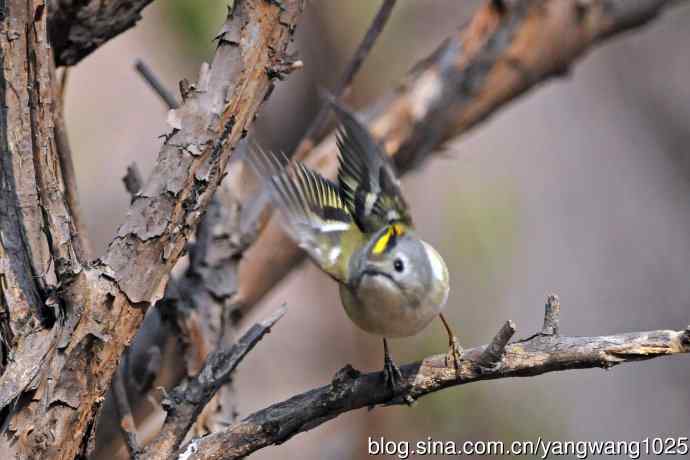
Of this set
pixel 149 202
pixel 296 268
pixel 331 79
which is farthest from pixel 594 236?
pixel 149 202

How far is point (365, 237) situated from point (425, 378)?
39cm

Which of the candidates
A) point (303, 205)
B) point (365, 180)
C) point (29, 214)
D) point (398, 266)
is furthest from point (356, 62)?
point (29, 214)

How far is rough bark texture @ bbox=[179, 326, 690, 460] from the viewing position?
1.23 meters

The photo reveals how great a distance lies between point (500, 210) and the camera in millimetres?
3160

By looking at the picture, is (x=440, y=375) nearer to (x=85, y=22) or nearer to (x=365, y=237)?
(x=365, y=237)

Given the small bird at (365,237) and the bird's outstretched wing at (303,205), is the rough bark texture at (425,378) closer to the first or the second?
the small bird at (365,237)

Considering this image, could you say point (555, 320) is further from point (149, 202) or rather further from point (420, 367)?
point (149, 202)

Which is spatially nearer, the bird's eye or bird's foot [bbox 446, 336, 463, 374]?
bird's foot [bbox 446, 336, 463, 374]

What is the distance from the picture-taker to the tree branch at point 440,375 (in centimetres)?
122

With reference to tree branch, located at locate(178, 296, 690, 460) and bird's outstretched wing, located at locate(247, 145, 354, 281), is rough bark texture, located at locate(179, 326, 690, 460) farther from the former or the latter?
bird's outstretched wing, located at locate(247, 145, 354, 281)

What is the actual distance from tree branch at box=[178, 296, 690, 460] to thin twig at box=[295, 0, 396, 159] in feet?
2.66

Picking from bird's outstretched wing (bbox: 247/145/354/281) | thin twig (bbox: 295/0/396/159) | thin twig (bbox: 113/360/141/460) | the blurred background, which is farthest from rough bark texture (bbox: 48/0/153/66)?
the blurred background

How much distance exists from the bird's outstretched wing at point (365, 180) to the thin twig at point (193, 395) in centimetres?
32

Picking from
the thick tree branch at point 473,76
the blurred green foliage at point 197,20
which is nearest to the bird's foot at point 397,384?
the thick tree branch at point 473,76
